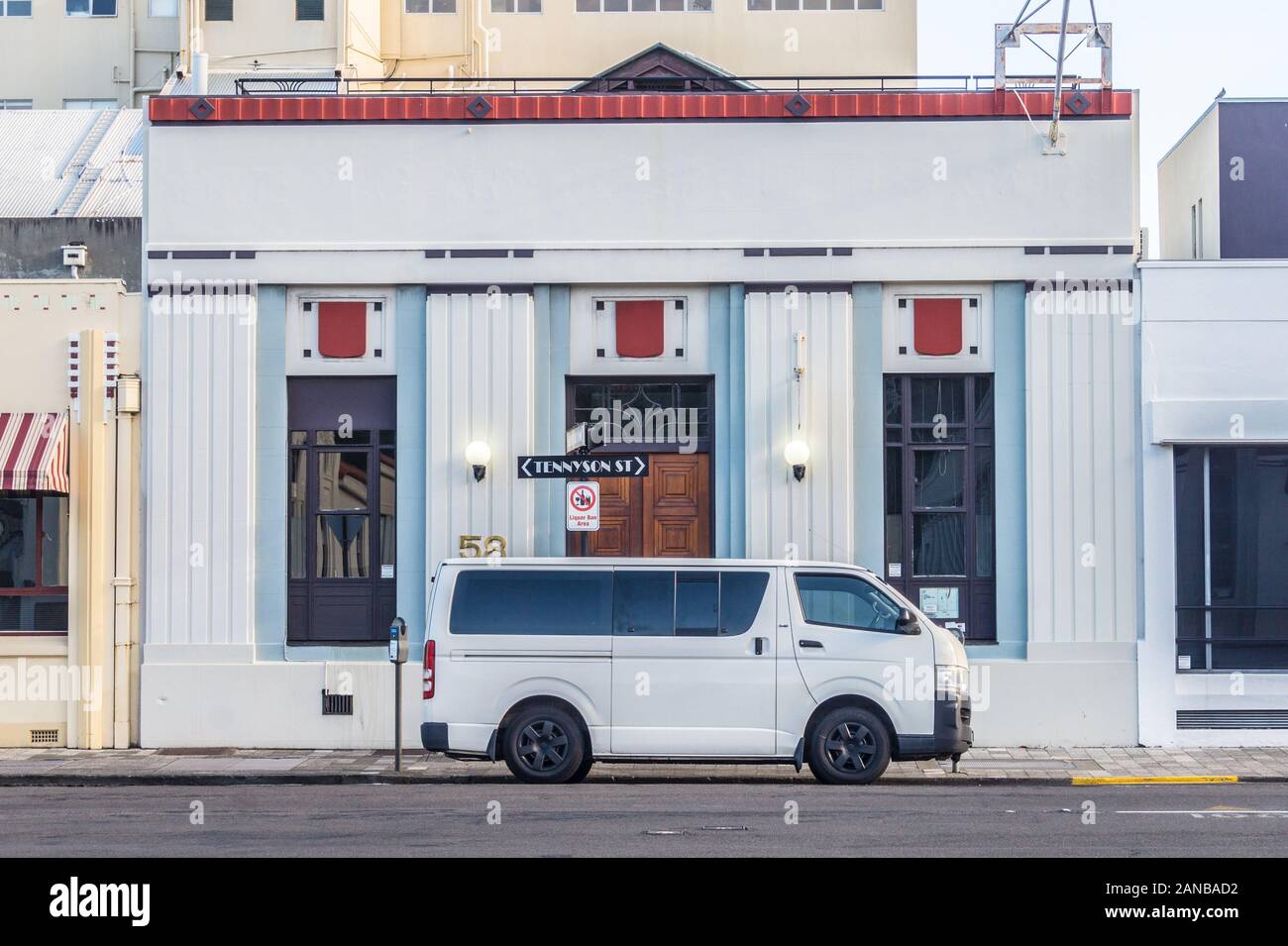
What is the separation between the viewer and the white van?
1538 centimetres

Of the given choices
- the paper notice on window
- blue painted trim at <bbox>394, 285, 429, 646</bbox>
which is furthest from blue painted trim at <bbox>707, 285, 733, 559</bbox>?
blue painted trim at <bbox>394, 285, 429, 646</bbox>

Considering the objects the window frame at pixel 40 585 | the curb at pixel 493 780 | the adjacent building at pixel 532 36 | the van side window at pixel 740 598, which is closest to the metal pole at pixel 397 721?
the curb at pixel 493 780

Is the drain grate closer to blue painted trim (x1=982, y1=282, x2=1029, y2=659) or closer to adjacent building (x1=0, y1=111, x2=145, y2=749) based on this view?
blue painted trim (x1=982, y1=282, x2=1029, y2=659)

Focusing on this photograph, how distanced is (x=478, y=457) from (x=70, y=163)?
35.1 feet

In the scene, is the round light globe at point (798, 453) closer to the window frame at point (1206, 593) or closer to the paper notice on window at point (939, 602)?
the paper notice on window at point (939, 602)

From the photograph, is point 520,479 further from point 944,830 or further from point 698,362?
point 944,830

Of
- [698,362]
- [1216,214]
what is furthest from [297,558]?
[1216,214]

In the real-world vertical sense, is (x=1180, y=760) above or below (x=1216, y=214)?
below

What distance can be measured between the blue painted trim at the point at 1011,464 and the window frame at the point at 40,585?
1040 centimetres

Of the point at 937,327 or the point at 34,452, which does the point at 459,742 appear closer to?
the point at 34,452

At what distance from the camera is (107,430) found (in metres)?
19.3

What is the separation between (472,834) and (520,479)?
7.67 meters

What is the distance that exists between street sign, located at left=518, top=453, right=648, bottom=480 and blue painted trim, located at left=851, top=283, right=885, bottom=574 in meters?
2.86

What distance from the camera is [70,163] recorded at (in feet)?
85.0
